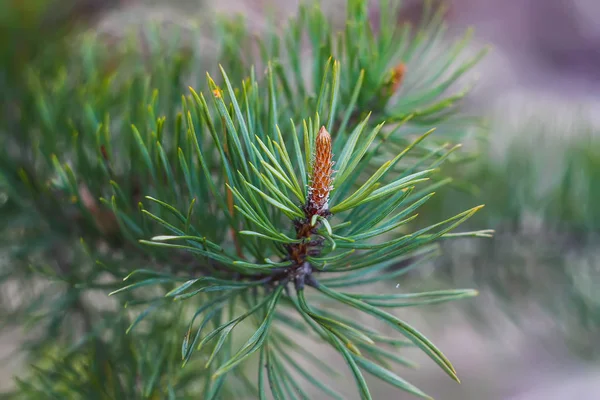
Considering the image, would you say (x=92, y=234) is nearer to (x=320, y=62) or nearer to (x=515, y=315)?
(x=320, y=62)

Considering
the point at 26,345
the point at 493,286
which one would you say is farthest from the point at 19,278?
the point at 493,286

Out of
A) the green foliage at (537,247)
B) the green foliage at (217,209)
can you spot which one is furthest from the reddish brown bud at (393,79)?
the green foliage at (537,247)

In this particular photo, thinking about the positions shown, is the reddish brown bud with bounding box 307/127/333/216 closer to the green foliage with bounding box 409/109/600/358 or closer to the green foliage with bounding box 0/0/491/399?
the green foliage with bounding box 0/0/491/399

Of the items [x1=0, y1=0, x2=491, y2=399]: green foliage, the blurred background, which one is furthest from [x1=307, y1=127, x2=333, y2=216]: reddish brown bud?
the blurred background

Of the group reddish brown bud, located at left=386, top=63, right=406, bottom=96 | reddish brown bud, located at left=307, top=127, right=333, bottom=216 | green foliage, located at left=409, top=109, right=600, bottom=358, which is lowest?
green foliage, located at left=409, top=109, right=600, bottom=358

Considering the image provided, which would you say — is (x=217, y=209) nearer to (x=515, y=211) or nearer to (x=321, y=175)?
(x=321, y=175)

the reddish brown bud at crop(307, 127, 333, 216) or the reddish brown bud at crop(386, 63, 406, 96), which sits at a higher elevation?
the reddish brown bud at crop(386, 63, 406, 96)

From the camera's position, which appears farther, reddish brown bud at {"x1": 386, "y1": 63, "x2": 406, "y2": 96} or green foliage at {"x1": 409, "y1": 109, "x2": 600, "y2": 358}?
green foliage at {"x1": 409, "y1": 109, "x2": 600, "y2": 358}

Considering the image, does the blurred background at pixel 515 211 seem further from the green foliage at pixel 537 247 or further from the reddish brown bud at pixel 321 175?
the reddish brown bud at pixel 321 175
